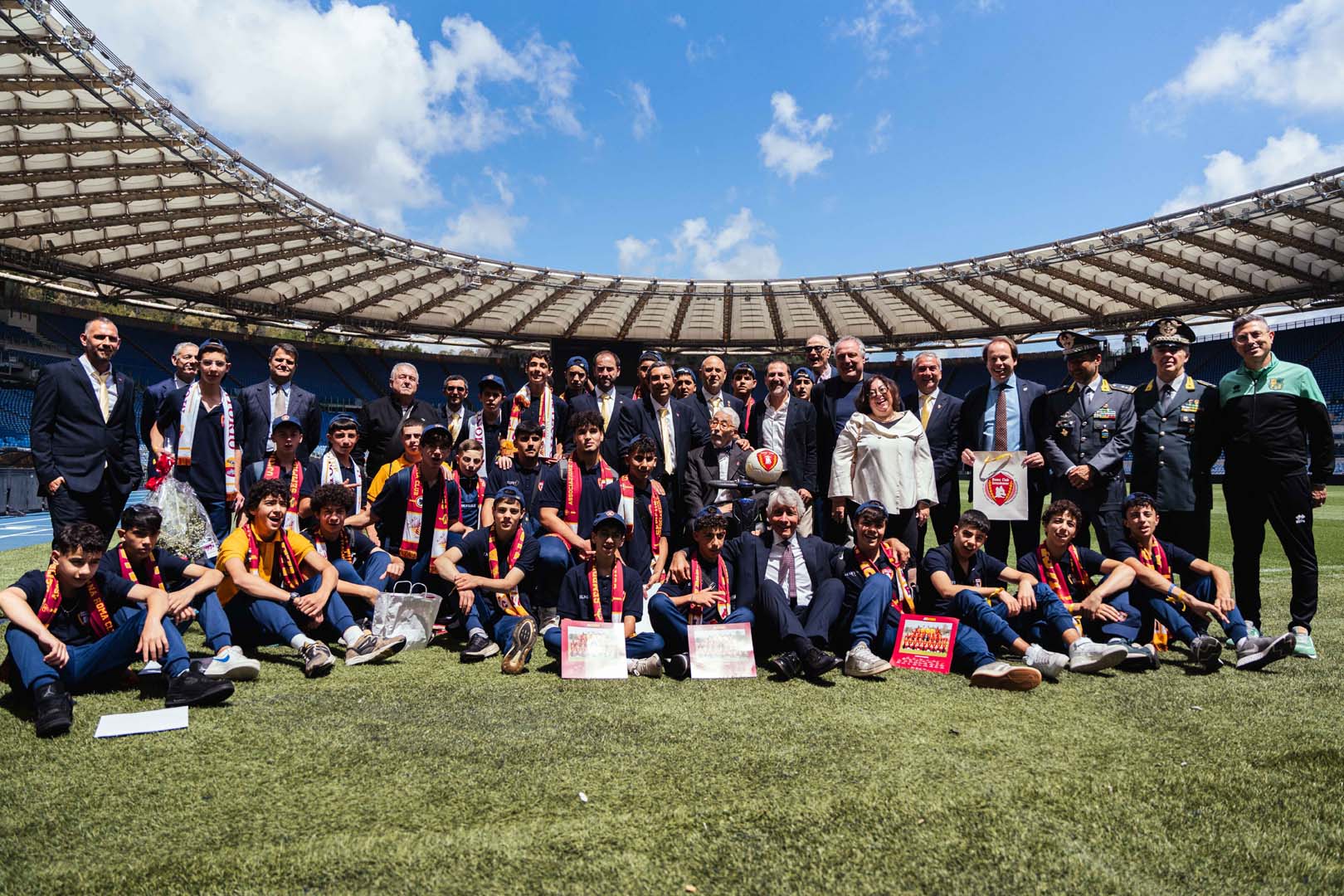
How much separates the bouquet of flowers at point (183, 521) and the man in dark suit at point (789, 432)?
3.83m

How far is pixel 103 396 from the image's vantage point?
4938 millimetres

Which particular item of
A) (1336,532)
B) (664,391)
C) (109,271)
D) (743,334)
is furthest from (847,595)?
(743,334)

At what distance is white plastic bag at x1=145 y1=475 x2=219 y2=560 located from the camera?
188 inches

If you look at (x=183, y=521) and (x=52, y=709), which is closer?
(x=52, y=709)

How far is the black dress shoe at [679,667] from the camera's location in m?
4.13

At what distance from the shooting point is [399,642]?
4.35 meters

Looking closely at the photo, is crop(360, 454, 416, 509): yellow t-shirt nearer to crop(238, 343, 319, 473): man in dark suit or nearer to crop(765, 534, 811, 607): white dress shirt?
crop(238, 343, 319, 473): man in dark suit

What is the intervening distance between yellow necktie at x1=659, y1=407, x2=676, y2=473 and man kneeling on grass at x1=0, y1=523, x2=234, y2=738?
130 inches

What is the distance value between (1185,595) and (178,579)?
5680 mm

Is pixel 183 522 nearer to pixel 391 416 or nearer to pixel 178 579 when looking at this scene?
pixel 178 579

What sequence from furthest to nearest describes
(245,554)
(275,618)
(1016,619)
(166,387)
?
(166,387), (1016,619), (245,554), (275,618)

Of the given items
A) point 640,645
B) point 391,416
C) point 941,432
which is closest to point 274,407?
point 391,416

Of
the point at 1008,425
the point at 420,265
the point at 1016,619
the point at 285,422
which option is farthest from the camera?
the point at 420,265

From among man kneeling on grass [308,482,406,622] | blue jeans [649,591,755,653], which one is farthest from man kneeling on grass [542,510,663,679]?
man kneeling on grass [308,482,406,622]
